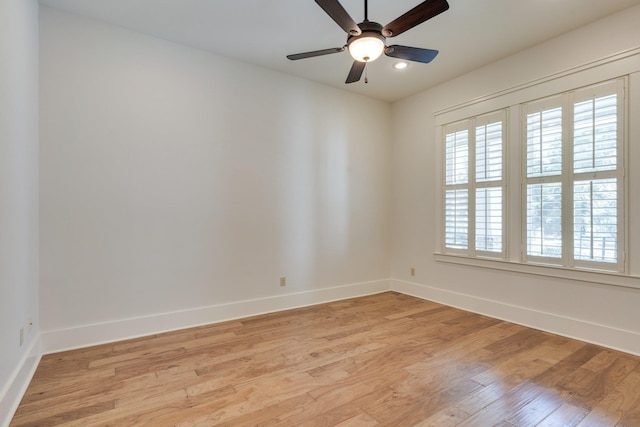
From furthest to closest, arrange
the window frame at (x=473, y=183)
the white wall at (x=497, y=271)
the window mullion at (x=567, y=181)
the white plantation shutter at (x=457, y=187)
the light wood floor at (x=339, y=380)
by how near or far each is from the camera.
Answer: the white plantation shutter at (x=457, y=187) → the window frame at (x=473, y=183) → the window mullion at (x=567, y=181) → the white wall at (x=497, y=271) → the light wood floor at (x=339, y=380)

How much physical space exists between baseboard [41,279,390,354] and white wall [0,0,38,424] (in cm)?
25

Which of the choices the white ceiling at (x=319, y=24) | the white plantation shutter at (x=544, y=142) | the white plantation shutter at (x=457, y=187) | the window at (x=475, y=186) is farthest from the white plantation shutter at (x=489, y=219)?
the white ceiling at (x=319, y=24)

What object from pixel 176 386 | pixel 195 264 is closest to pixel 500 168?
pixel 195 264

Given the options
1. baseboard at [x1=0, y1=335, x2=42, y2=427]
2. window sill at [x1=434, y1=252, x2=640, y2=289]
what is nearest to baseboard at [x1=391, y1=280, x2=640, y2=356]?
window sill at [x1=434, y1=252, x2=640, y2=289]

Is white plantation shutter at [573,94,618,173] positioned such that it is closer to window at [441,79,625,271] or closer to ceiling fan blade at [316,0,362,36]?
window at [441,79,625,271]

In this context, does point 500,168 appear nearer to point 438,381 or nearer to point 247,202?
point 438,381

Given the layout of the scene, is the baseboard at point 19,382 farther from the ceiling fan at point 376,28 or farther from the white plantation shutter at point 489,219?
the white plantation shutter at point 489,219

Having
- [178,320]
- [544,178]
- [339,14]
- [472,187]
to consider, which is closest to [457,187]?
[472,187]

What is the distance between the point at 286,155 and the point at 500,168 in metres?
2.51

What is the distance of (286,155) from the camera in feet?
12.7

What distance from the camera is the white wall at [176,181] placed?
8.82 feet

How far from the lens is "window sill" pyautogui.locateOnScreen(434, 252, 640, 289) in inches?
105

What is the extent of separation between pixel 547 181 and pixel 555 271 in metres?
0.90

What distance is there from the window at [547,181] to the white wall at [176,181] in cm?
150
